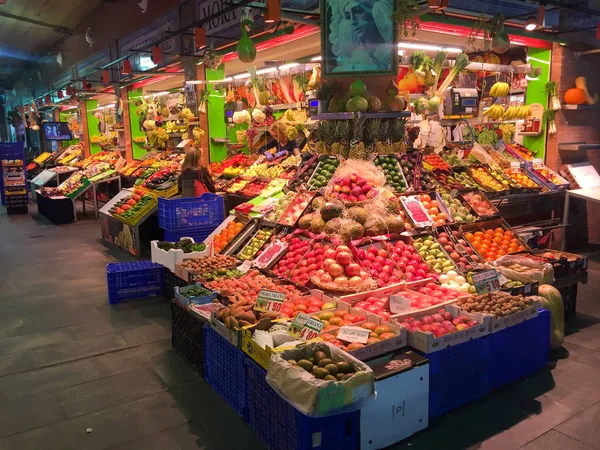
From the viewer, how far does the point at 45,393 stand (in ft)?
13.2

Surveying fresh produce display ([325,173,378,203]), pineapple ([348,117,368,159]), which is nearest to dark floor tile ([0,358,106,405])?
fresh produce display ([325,173,378,203])

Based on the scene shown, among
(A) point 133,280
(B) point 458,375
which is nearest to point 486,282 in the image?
(B) point 458,375

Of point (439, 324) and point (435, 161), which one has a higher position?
point (435, 161)

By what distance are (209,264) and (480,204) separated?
10.9ft

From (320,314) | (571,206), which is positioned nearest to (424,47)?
(571,206)

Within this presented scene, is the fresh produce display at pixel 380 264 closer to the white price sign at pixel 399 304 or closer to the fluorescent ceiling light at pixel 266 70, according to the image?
the white price sign at pixel 399 304

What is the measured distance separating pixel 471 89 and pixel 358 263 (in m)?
4.44

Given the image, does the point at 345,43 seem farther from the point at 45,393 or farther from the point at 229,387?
the point at 45,393

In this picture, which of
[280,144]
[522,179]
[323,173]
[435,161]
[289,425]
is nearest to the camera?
[289,425]

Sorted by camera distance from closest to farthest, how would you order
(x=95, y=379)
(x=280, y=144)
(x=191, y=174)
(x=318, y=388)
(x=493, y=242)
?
(x=318, y=388), (x=95, y=379), (x=493, y=242), (x=191, y=174), (x=280, y=144)

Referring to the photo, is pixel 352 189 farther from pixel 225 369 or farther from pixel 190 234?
pixel 190 234

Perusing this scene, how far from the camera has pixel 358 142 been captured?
6.05 meters

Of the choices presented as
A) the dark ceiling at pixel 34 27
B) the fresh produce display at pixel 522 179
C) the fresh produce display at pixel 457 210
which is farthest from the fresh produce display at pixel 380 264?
the dark ceiling at pixel 34 27

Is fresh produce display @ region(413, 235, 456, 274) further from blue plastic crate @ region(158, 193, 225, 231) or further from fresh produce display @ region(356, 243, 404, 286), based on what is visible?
blue plastic crate @ region(158, 193, 225, 231)
